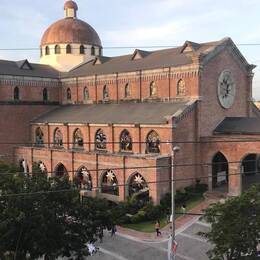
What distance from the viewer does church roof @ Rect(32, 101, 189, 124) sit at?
3850 cm

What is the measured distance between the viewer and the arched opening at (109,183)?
37.4 meters

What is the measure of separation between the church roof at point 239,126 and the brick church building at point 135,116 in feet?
0.46

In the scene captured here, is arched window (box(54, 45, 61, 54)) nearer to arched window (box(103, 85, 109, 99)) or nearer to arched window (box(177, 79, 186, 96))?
arched window (box(103, 85, 109, 99))

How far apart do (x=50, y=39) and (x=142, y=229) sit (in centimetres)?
3560

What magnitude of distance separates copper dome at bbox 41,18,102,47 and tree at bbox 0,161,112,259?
38689 mm

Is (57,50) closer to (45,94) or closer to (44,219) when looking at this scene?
(45,94)

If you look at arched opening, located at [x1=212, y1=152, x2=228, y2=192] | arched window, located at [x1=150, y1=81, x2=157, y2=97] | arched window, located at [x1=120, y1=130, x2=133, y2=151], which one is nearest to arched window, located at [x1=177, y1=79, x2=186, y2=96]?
arched window, located at [x1=150, y1=81, x2=157, y2=97]

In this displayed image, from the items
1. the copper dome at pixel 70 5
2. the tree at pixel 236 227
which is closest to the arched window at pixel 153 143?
the tree at pixel 236 227

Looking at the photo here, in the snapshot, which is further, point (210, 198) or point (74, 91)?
point (74, 91)

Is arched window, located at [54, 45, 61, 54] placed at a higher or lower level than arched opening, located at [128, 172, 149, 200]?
higher

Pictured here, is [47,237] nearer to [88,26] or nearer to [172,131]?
[172,131]

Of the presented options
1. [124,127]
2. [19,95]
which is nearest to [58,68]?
[19,95]

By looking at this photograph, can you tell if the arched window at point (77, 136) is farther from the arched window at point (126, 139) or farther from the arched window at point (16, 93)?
the arched window at point (16, 93)

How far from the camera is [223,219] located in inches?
813
